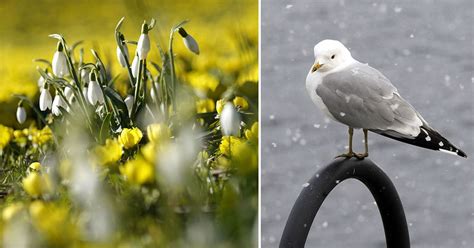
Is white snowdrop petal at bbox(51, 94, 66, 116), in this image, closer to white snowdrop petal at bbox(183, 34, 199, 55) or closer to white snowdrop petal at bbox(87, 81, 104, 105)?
white snowdrop petal at bbox(87, 81, 104, 105)

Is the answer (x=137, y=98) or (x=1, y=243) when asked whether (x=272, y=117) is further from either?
(x=1, y=243)

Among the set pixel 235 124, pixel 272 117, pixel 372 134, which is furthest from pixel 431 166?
pixel 235 124

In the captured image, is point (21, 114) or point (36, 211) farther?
point (21, 114)

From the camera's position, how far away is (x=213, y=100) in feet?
4.63

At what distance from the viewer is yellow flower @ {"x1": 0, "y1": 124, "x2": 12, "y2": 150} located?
4.42 feet

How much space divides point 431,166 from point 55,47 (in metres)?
0.82

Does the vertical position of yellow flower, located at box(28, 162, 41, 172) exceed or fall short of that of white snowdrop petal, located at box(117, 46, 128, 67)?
it falls short

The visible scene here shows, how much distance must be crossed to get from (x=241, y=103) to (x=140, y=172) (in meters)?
Result: 0.44

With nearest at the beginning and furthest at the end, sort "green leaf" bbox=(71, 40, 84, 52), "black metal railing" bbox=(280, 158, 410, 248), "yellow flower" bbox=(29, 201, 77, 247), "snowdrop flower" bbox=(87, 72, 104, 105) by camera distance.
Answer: "yellow flower" bbox=(29, 201, 77, 247), "black metal railing" bbox=(280, 158, 410, 248), "snowdrop flower" bbox=(87, 72, 104, 105), "green leaf" bbox=(71, 40, 84, 52)

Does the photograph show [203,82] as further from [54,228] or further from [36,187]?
[54,228]

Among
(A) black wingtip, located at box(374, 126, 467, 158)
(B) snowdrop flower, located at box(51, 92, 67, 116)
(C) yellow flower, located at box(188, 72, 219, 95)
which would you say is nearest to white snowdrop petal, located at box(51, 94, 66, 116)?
(B) snowdrop flower, located at box(51, 92, 67, 116)

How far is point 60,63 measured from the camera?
4.35ft

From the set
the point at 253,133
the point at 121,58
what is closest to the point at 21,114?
the point at 121,58

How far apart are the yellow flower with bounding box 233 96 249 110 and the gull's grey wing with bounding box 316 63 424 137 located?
152mm
